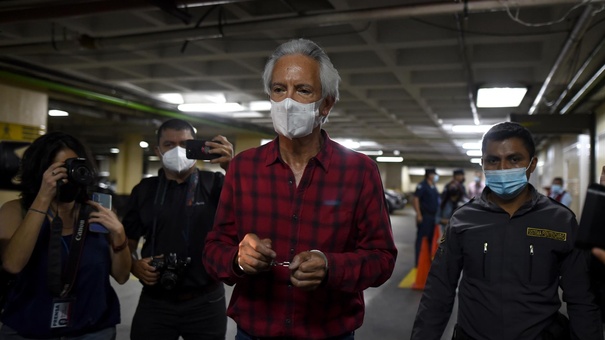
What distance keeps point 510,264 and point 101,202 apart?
67.9 inches

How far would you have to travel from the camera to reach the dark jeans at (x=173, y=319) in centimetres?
226

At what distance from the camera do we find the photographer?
2.27 meters

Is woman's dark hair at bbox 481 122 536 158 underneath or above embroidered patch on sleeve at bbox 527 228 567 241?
above

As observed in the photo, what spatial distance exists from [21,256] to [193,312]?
2.77 ft

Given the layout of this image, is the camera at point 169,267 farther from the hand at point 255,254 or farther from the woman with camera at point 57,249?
the hand at point 255,254

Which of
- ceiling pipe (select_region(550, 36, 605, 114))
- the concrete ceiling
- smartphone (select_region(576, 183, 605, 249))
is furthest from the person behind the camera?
ceiling pipe (select_region(550, 36, 605, 114))

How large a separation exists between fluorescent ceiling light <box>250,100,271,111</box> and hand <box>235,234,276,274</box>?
8.30m

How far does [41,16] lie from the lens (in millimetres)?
4184

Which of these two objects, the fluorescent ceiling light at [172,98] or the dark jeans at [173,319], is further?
the fluorescent ceiling light at [172,98]

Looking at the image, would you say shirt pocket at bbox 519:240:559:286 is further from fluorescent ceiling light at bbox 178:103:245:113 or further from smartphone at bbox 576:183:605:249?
fluorescent ceiling light at bbox 178:103:245:113

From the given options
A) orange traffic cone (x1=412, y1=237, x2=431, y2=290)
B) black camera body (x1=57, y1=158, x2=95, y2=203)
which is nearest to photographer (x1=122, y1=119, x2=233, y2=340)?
black camera body (x1=57, y1=158, x2=95, y2=203)

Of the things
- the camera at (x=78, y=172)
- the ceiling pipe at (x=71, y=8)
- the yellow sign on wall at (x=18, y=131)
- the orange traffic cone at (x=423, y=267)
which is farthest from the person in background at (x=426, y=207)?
the yellow sign on wall at (x=18, y=131)

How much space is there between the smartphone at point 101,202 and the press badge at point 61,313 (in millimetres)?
289

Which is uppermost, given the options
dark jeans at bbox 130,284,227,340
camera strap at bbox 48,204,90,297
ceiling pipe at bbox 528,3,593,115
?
ceiling pipe at bbox 528,3,593,115
